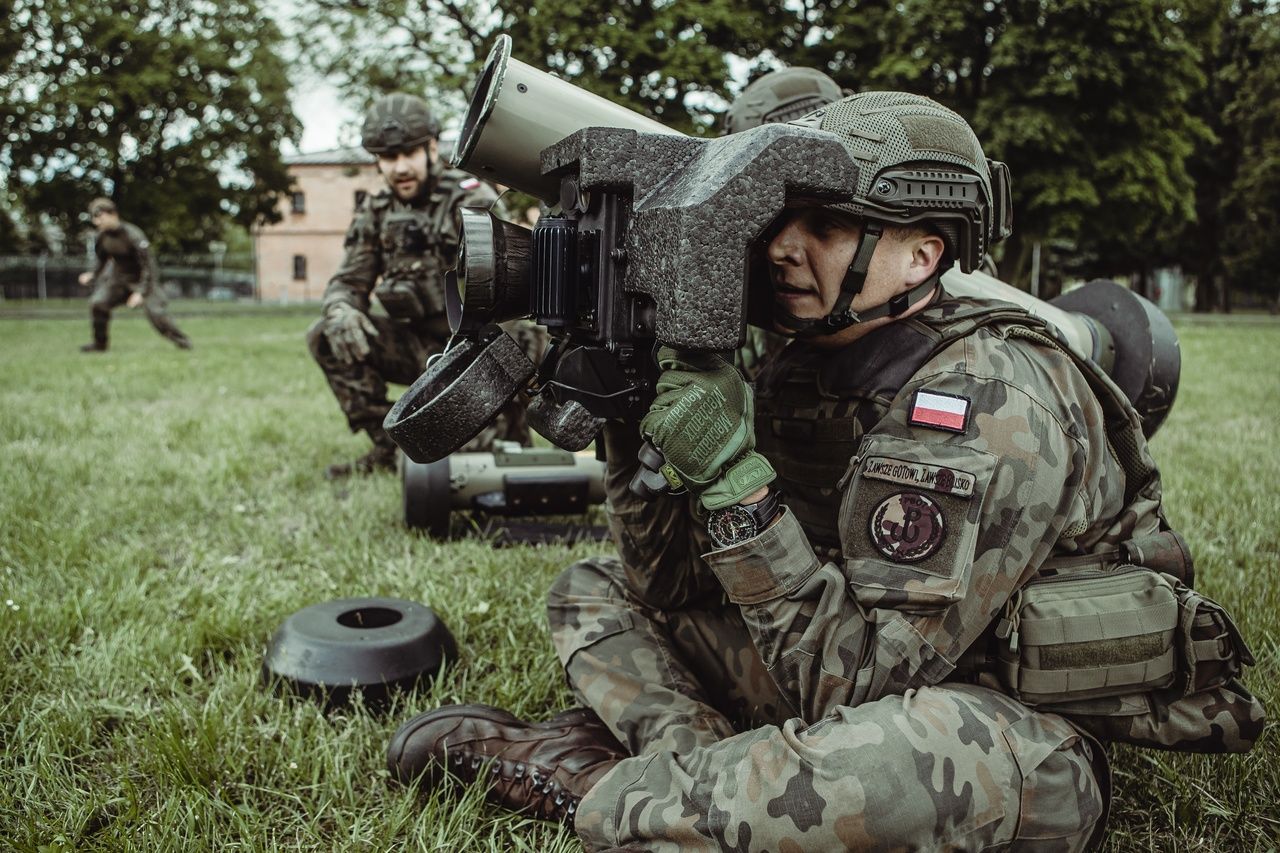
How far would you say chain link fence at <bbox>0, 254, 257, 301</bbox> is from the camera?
37875mm

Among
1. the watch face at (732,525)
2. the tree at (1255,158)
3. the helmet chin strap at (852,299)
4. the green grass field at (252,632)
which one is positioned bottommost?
the green grass field at (252,632)

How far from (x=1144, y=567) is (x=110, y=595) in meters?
3.28

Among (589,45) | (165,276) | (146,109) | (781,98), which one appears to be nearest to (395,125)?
(781,98)

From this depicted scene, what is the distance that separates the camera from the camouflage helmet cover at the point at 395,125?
566 cm

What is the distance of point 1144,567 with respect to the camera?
2.15 m

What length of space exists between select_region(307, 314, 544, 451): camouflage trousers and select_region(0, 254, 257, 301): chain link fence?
25.8 m

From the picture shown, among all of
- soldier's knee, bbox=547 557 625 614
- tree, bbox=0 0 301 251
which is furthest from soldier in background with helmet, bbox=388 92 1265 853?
tree, bbox=0 0 301 251

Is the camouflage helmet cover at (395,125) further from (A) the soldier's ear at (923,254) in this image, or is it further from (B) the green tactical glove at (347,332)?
(A) the soldier's ear at (923,254)

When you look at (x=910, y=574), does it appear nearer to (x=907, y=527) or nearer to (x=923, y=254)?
(x=907, y=527)

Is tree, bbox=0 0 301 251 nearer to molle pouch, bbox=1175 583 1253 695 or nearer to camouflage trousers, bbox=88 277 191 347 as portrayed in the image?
camouflage trousers, bbox=88 277 191 347

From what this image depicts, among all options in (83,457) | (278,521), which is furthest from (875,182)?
(83,457)

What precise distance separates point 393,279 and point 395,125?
35.3 inches

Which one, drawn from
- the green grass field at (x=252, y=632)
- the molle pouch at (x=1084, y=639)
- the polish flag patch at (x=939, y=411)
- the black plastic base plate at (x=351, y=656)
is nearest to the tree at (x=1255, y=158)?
the green grass field at (x=252, y=632)

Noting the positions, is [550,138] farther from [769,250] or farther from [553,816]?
[553,816]
